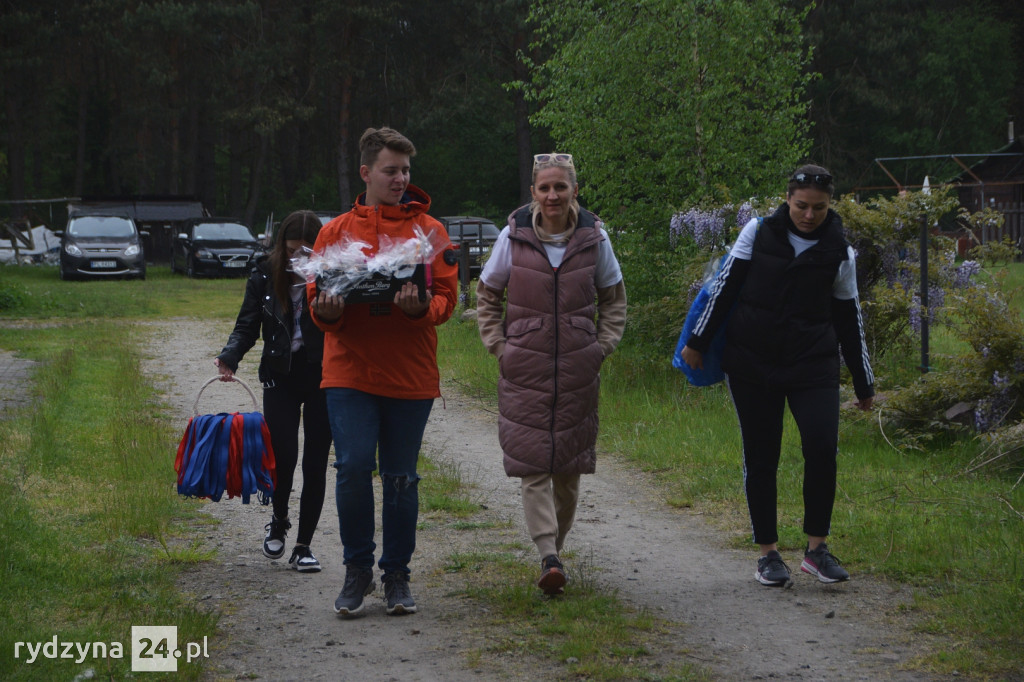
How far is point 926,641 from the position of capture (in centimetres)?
476

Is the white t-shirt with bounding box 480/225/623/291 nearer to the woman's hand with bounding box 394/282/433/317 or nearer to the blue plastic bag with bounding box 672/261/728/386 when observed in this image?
the blue plastic bag with bounding box 672/261/728/386

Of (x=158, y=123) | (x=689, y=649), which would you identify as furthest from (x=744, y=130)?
(x=158, y=123)

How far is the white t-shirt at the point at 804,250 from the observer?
5.55 metres

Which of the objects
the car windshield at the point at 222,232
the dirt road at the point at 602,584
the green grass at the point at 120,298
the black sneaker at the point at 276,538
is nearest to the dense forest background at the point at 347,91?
the car windshield at the point at 222,232

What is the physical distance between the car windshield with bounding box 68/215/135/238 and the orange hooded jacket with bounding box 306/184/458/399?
Answer: 27549mm

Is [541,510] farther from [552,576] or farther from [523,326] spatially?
[523,326]

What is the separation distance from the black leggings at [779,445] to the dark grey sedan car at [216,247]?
87.3 ft

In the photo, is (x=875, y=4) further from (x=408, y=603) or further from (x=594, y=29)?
(x=408, y=603)

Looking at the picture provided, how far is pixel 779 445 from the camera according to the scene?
5.70 meters

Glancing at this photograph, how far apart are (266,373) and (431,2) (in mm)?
43866

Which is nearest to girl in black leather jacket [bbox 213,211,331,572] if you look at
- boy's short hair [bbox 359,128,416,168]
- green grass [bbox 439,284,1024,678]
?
boy's short hair [bbox 359,128,416,168]

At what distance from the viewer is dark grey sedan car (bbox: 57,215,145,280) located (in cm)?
2998

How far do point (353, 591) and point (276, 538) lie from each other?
1193 mm

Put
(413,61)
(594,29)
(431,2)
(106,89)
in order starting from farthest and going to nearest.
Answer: (106,89) → (413,61) → (431,2) → (594,29)
